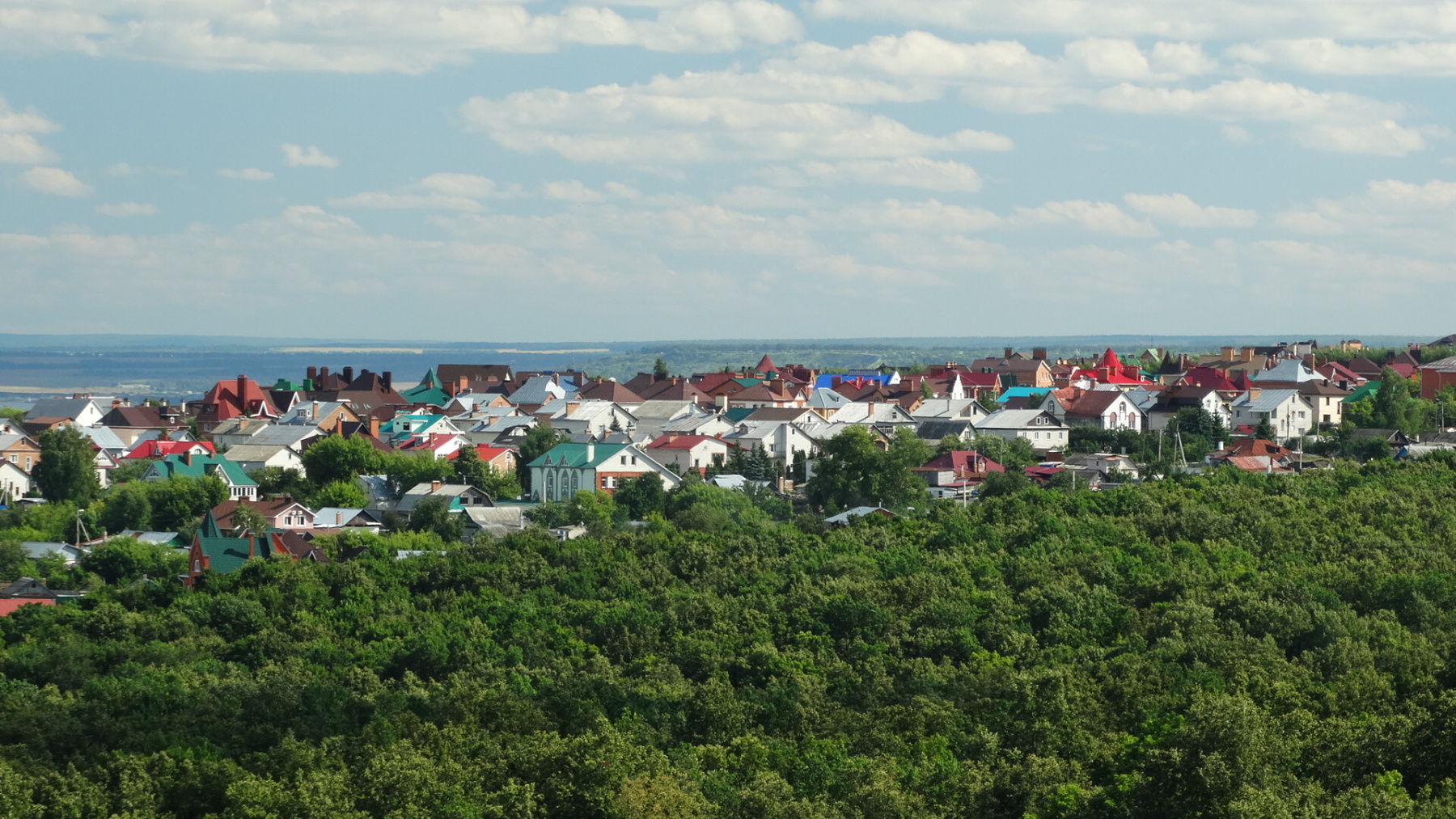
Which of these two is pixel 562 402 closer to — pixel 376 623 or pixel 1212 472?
pixel 1212 472

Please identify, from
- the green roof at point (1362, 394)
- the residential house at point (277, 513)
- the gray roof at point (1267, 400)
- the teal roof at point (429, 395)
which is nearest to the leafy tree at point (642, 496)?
the residential house at point (277, 513)

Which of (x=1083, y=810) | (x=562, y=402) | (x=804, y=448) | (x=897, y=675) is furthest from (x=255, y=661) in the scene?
(x=562, y=402)

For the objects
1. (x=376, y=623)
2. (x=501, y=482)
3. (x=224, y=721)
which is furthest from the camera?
(x=501, y=482)

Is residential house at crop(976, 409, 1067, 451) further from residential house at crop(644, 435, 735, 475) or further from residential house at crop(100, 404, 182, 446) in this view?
residential house at crop(100, 404, 182, 446)

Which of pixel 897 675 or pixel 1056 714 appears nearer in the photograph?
pixel 1056 714

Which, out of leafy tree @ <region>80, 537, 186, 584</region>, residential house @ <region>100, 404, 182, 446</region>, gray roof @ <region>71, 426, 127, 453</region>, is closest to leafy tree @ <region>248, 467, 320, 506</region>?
leafy tree @ <region>80, 537, 186, 584</region>

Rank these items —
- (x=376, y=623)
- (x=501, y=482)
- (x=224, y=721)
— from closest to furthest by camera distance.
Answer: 1. (x=224, y=721)
2. (x=376, y=623)
3. (x=501, y=482)
